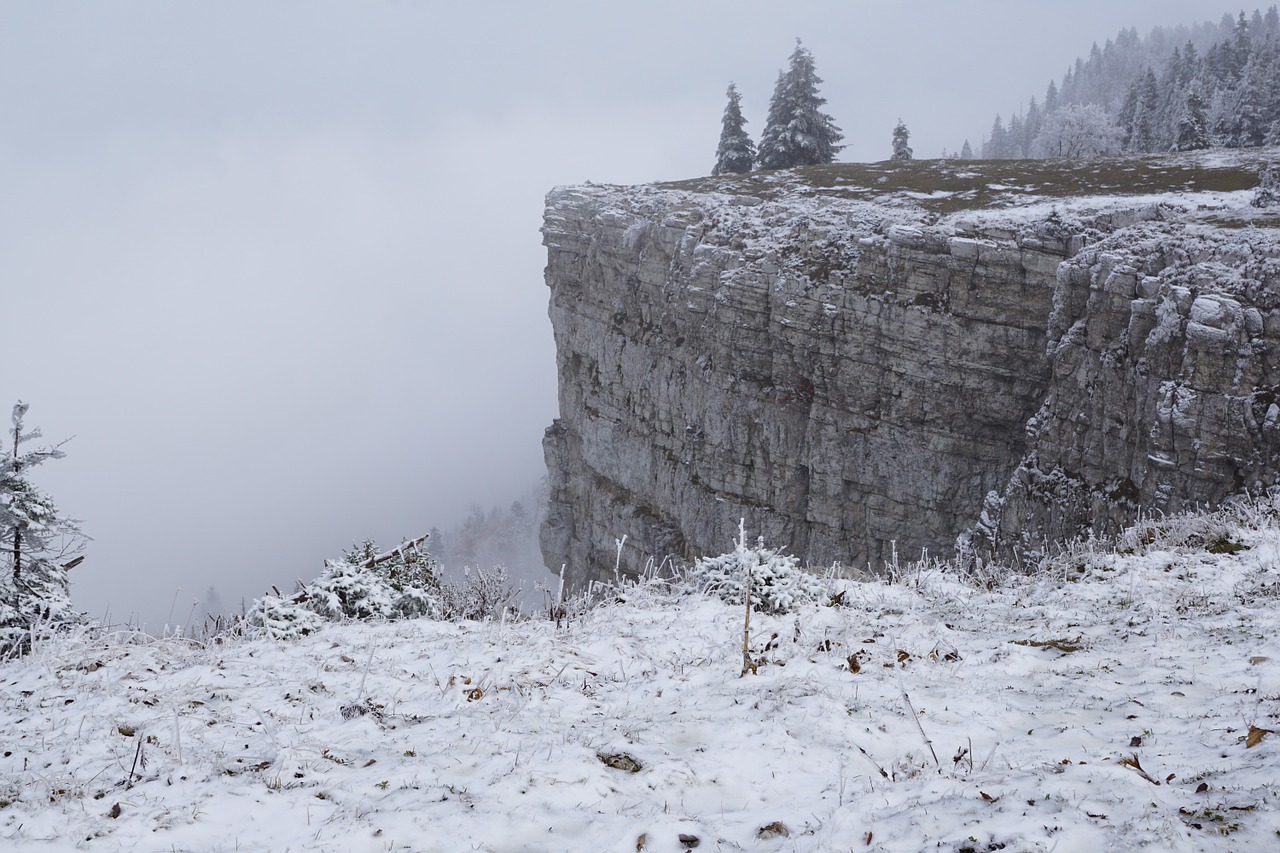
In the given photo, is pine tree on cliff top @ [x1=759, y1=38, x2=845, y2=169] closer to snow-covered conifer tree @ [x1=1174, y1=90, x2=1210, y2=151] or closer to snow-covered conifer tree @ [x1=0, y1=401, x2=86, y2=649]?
snow-covered conifer tree @ [x1=1174, y1=90, x2=1210, y2=151]

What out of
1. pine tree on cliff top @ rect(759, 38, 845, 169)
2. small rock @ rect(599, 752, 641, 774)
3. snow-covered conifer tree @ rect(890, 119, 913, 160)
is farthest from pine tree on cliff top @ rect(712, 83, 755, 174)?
small rock @ rect(599, 752, 641, 774)

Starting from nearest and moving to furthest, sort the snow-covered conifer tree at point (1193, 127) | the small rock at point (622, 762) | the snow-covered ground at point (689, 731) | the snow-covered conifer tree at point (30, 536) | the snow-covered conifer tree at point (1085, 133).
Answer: the snow-covered ground at point (689, 731) → the small rock at point (622, 762) → the snow-covered conifer tree at point (30, 536) → the snow-covered conifer tree at point (1193, 127) → the snow-covered conifer tree at point (1085, 133)

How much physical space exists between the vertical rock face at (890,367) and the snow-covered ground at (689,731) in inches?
333

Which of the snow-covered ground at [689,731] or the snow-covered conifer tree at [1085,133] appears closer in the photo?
the snow-covered ground at [689,731]

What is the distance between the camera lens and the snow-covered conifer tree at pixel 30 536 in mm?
9516

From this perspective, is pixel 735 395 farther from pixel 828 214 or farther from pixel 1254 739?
pixel 1254 739

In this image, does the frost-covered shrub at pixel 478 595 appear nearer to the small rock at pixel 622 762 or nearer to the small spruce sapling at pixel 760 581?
the small spruce sapling at pixel 760 581

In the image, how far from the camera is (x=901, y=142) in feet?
185

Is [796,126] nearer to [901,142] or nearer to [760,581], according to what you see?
[901,142]

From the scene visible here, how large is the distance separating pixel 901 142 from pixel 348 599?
57439 millimetres

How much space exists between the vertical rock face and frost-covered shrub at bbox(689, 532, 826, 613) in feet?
21.1

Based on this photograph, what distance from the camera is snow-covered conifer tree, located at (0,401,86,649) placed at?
952 cm

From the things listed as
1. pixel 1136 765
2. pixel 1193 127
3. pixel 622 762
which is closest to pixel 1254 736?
pixel 1136 765

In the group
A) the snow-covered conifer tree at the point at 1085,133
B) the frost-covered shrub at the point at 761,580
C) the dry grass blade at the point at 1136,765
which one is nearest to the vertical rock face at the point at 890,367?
the frost-covered shrub at the point at 761,580
